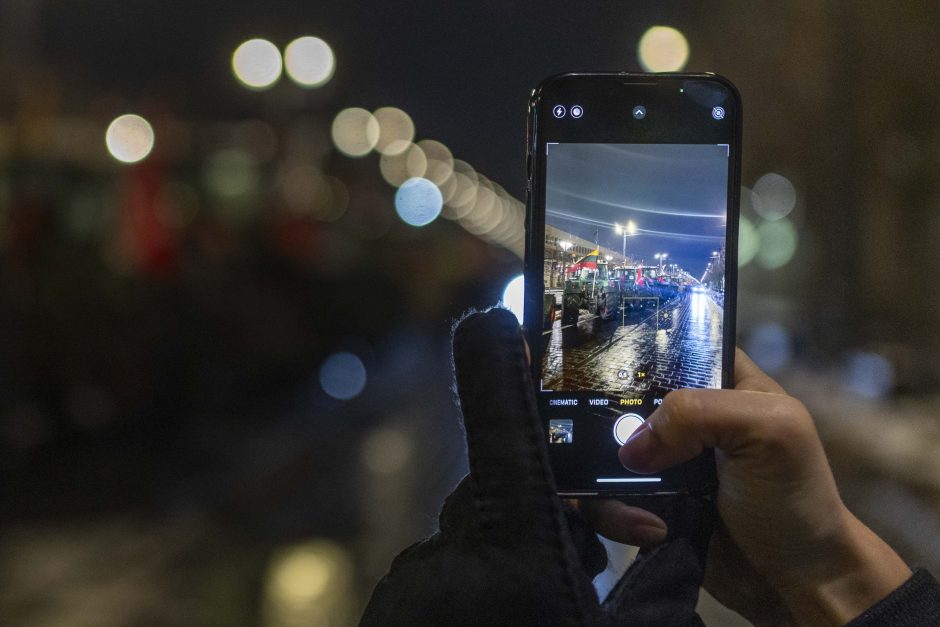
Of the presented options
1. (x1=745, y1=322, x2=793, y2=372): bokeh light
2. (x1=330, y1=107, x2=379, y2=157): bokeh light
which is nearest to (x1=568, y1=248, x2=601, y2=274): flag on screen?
(x1=745, y1=322, x2=793, y2=372): bokeh light

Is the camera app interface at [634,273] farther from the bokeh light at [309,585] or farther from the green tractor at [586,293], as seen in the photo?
the bokeh light at [309,585]

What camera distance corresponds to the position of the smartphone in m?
1.33

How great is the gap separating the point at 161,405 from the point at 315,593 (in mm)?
5062

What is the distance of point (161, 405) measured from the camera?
881 cm

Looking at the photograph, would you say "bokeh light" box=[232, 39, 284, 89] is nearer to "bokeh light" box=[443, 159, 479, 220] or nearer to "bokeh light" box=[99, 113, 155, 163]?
"bokeh light" box=[99, 113, 155, 163]

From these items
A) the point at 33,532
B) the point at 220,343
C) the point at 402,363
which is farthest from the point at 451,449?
the point at 402,363

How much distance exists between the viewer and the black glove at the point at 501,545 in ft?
3.15

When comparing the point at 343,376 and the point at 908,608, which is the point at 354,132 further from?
the point at 908,608

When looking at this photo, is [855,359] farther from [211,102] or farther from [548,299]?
[548,299]

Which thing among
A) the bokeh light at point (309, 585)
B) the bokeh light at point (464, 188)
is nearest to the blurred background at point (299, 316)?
the bokeh light at point (309, 585)

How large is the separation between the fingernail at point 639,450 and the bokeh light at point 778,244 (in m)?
11.1

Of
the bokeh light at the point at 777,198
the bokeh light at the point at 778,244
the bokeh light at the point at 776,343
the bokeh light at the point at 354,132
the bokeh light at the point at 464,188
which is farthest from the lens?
the bokeh light at the point at 464,188

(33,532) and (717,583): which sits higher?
(717,583)

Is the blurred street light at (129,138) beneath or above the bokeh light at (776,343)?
above
